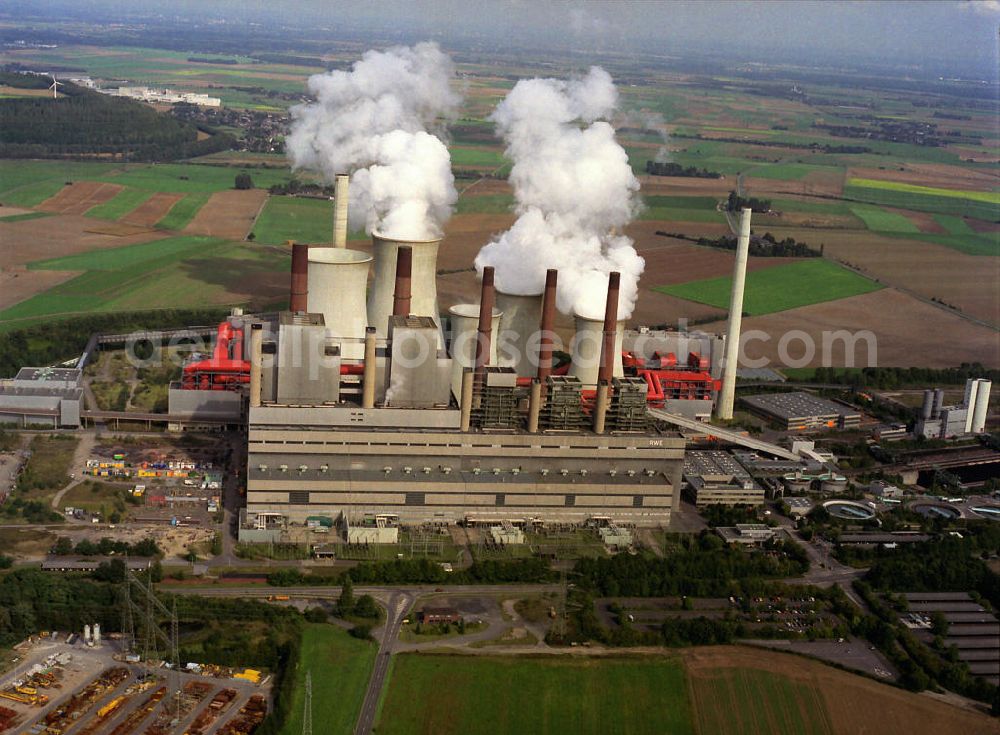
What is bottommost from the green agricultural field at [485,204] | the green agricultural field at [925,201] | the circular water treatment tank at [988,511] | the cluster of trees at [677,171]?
the circular water treatment tank at [988,511]

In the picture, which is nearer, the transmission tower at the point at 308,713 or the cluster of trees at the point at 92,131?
the transmission tower at the point at 308,713

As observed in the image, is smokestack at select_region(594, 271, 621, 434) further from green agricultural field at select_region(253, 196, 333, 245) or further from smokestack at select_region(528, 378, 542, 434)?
green agricultural field at select_region(253, 196, 333, 245)

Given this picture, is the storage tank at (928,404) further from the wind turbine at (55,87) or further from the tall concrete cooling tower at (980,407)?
the wind turbine at (55,87)

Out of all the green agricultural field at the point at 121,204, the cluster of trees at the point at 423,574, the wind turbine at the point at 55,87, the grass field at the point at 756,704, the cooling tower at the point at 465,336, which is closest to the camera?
the grass field at the point at 756,704

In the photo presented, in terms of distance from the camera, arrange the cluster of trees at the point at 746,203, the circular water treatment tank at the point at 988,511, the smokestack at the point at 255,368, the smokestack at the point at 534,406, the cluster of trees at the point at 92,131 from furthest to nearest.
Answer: the cluster of trees at the point at 92,131 → the cluster of trees at the point at 746,203 → the circular water treatment tank at the point at 988,511 → the smokestack at the point at 534,406 → the smokestack at the point at 255,368

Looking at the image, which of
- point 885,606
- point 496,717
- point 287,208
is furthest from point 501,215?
point 496,717

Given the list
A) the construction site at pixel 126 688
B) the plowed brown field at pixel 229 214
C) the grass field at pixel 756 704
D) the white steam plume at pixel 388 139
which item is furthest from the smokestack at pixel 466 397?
the plowed brown field at pixel 229 214

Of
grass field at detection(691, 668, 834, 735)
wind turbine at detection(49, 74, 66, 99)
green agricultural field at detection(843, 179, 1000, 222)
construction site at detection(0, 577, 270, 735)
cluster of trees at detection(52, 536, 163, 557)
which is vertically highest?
wind turbine at detection(49, 74, 66, 99)

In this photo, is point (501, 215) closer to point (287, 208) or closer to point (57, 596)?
point (287, 208)

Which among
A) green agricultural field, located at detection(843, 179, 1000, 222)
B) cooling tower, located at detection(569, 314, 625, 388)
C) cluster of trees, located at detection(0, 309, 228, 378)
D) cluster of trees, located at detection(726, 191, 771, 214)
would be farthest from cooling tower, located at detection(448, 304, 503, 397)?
green agricultural field, located at detection(843, 179, 1000, 222)
